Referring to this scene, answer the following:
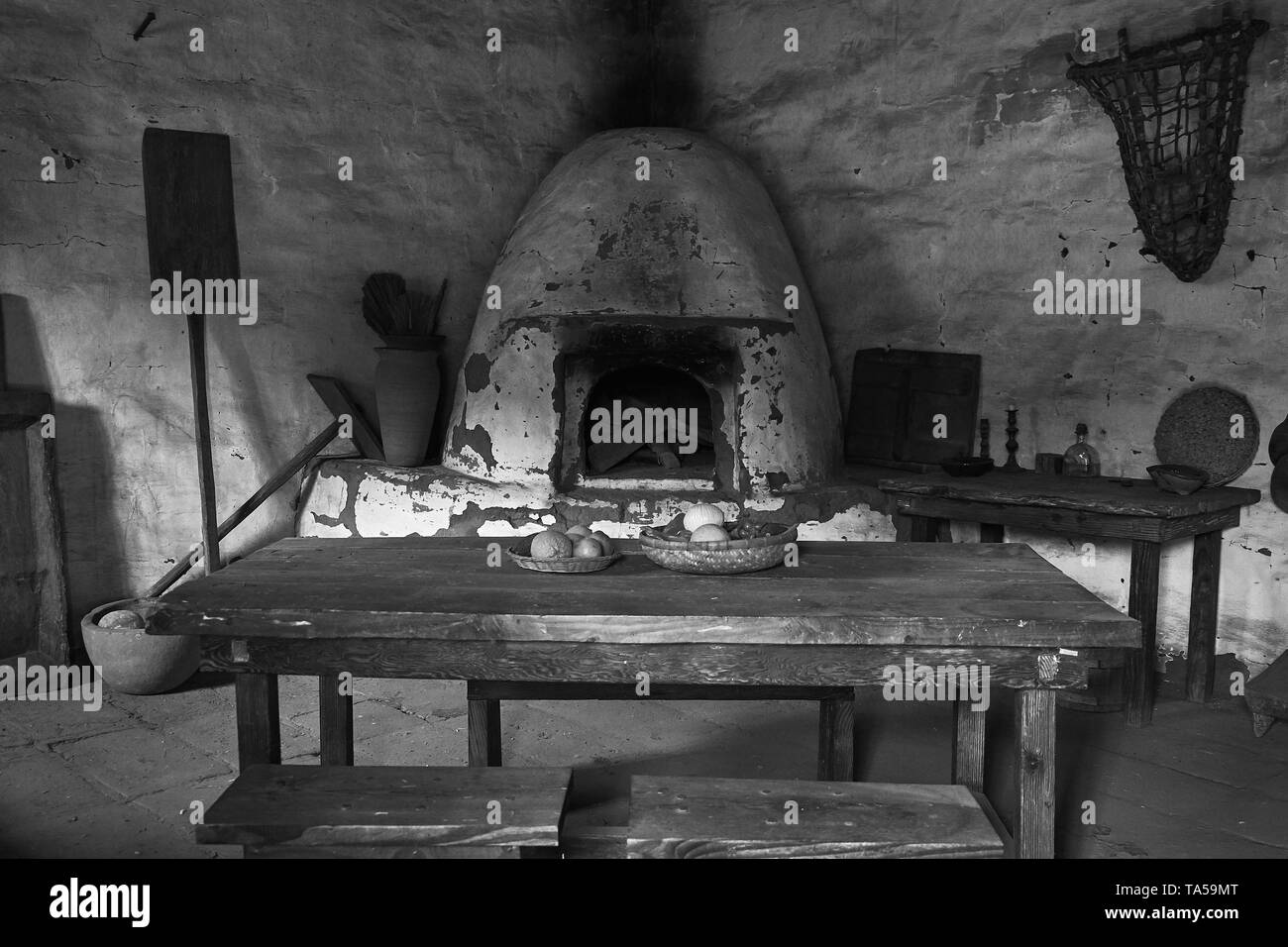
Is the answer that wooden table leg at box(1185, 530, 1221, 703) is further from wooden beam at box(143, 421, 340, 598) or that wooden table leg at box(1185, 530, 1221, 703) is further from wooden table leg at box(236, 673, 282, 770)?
wooden beam at box(143, 421, 340, 598)

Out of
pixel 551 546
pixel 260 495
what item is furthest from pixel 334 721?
pixel 260 495

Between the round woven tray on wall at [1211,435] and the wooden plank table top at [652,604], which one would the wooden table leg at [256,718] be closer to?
the wooden plank table top at [652,604]

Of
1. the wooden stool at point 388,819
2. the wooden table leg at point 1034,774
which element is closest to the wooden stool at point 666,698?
the wooden table leg at point 1034,774

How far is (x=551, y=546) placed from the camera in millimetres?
3002

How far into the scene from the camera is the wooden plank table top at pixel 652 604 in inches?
98.7

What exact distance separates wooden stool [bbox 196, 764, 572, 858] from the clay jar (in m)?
3.30

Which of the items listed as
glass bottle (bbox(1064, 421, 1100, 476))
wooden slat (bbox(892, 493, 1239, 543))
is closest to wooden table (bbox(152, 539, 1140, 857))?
wooden slat (bbox(892, 493, 1239, 543))

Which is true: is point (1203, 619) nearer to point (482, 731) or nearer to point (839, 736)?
point (839, 736)

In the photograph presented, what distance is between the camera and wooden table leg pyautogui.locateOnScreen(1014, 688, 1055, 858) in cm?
265

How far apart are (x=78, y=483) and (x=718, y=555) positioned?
3501 millimetres

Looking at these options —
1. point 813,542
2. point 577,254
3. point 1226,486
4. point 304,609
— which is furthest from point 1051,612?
point 577,254

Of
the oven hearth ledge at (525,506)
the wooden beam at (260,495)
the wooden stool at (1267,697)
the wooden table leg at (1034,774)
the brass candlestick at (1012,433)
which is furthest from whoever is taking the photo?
the brass candlestick at (1012,433)

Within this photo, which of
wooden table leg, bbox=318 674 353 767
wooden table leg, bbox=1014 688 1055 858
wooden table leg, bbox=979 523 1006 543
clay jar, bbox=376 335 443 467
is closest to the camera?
wooden table leg, bbox=1014 688 1055 858

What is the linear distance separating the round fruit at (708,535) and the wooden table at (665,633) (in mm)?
120
